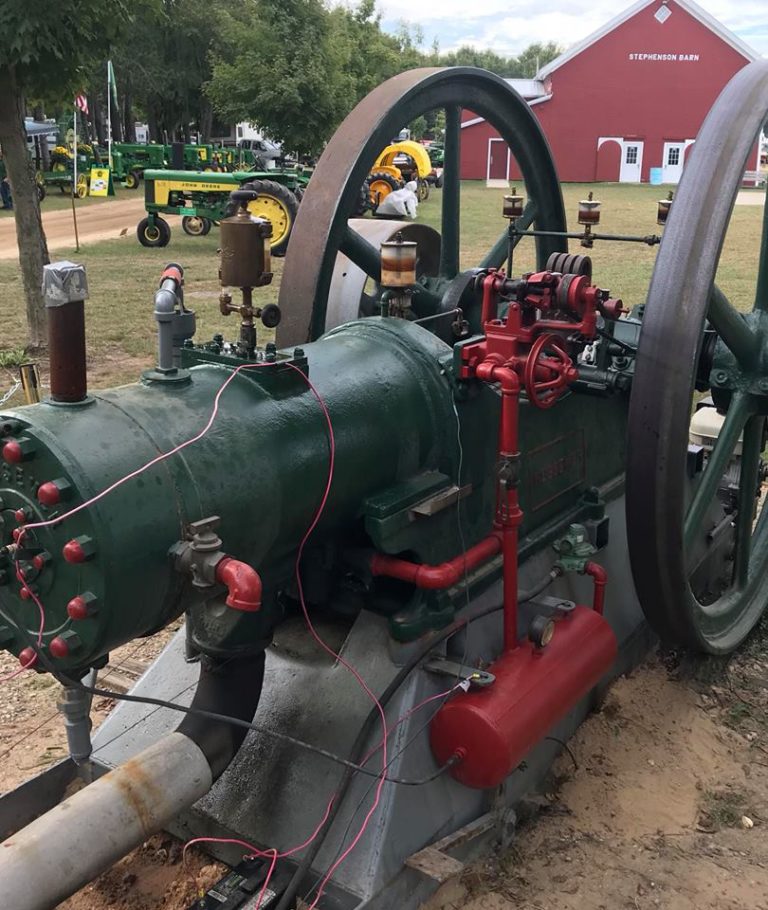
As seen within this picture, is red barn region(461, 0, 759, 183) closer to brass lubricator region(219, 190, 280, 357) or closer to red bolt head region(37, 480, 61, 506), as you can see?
brass lubricator region(219, 190, 280, 357)

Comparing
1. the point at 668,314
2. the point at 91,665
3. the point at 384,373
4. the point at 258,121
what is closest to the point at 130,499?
the point at 91,665

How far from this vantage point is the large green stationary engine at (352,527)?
172cm

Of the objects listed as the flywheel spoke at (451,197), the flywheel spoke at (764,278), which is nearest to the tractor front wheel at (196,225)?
the flywheel spoke at (451,197)

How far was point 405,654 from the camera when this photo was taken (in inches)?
93.0

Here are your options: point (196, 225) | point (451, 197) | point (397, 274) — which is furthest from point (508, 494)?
point (196, 225)

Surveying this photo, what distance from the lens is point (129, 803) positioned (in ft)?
6.29

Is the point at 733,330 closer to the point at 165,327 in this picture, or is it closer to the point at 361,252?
the point at 361,252

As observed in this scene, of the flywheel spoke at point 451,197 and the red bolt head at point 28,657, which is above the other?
the flywheel spoke at point 451,197

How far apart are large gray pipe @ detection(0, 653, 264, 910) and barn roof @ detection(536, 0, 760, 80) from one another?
103ft

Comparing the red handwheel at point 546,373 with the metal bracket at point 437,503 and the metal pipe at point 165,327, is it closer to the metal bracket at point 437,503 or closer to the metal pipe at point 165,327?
the metal bracket at point 437,503

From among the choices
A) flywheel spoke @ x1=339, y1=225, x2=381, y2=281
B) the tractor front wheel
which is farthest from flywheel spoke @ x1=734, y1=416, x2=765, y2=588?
the tractor front wheel

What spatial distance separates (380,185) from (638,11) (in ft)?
58.1

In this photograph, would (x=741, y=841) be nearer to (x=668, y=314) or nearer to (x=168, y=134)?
(x=668, y=314)

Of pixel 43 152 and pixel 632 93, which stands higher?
pixel 632 93
